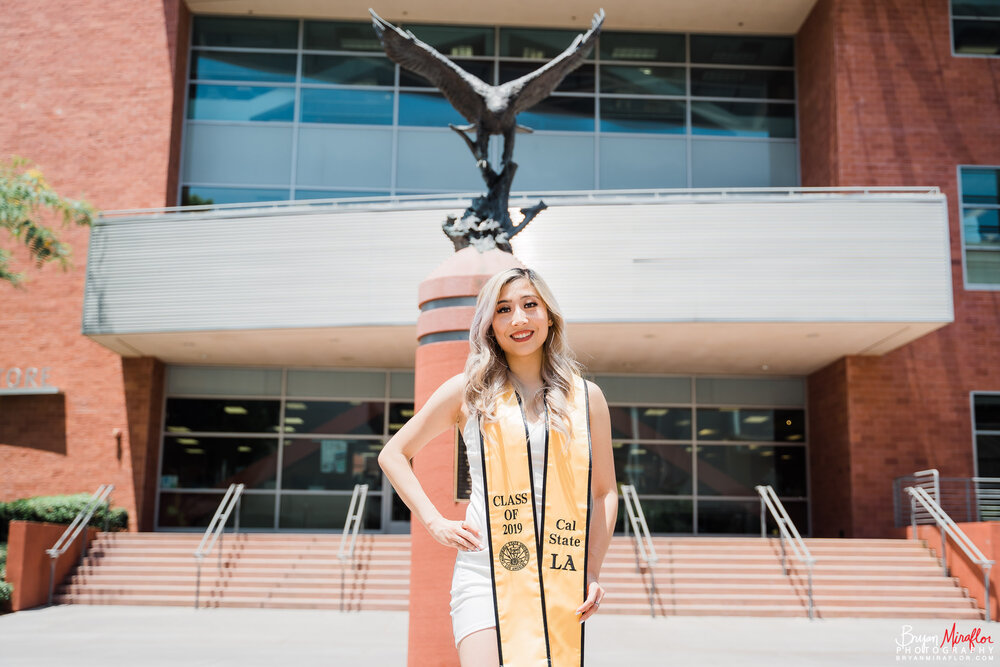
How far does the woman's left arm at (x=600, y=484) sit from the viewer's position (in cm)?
265

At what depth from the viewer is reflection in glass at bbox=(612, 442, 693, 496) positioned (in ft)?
67.5

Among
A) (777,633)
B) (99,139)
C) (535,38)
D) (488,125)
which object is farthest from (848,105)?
(99,139)

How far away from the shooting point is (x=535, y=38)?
22297 mm

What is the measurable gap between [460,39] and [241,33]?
16.5 ft

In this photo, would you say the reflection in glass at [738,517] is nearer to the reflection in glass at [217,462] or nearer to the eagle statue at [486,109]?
the reflection in glass at [217,462]

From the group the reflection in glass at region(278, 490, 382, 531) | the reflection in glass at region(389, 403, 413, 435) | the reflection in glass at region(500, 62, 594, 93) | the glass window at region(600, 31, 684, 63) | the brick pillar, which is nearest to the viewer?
the brick pillar

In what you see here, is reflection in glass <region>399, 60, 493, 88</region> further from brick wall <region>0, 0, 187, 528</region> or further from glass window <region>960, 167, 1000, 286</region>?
glass window <region>960, 167, 1000, 286</region>

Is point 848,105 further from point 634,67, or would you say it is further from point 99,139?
point 99,139

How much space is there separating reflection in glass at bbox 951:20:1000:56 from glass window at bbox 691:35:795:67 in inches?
139

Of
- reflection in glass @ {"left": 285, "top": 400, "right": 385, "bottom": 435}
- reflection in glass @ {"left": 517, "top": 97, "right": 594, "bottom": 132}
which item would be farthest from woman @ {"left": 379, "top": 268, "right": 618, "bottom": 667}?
reflection in glass @ {"left": 517, "top": 97, "right": 594, "bottom": 132}

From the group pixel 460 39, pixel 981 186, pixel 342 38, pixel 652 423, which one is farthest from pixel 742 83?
pixel 342 38

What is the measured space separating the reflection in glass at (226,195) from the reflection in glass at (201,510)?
6390mm

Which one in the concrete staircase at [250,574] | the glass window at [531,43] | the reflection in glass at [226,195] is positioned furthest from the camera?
the glass window at [531,43]

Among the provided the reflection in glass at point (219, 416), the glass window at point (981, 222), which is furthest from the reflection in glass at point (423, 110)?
the glass window at point (981, 222)
